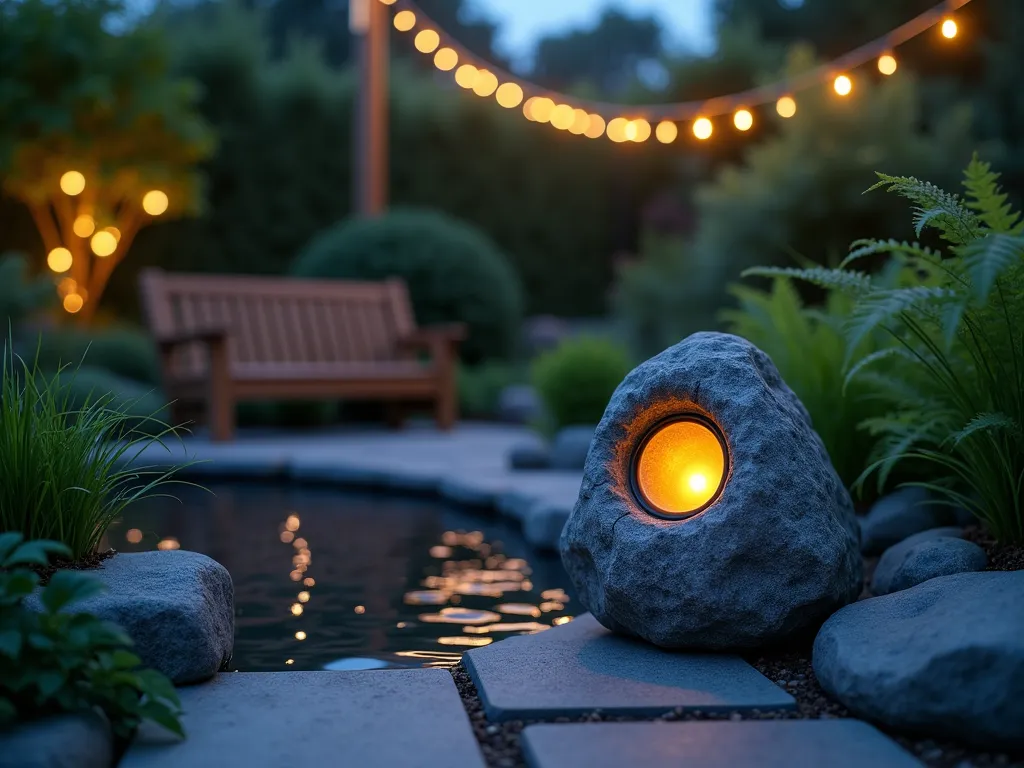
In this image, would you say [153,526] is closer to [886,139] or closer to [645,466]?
[645,466]

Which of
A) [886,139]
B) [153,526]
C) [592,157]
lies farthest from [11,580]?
[592,157]

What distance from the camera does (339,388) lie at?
669 centimetres

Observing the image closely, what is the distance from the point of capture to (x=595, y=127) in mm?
7305

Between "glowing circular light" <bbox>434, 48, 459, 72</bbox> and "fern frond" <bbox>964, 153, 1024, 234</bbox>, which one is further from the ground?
"glowing circular light" <bbox>434, 48, 459, 72</bbox>

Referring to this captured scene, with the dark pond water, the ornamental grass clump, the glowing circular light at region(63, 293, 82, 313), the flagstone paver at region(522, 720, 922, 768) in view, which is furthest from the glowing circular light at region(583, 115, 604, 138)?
the flagstone paver at region(522, 720, 922, 768)

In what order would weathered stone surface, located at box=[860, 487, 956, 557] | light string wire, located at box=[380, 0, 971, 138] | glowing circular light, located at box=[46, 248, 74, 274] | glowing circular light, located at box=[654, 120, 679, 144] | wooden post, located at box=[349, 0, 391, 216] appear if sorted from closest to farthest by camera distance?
weathered stone surface, located at box=[860, 487, 956, 557], light string wire, located at box=[380, 0, 971, 138], glowing circular light, located at box=[654, 120, 679, 144], wooden post, located at box=[349, 0, 391, 216], glowing circular light, located at box=[46, 248, 74, 274]

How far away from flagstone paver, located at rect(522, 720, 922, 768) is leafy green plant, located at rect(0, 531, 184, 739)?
591 mm

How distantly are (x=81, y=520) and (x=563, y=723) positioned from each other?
1058mm

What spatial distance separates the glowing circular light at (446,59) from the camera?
7504 millimetres

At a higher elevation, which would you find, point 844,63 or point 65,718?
point 844,63

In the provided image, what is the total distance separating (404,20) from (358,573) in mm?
5851

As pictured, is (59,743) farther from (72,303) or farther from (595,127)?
(72,303)

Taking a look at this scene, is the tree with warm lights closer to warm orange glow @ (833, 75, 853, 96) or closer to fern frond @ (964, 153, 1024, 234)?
warm orange glow @ (833, 75, 853, 96)

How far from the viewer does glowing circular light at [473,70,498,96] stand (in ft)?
24.4
